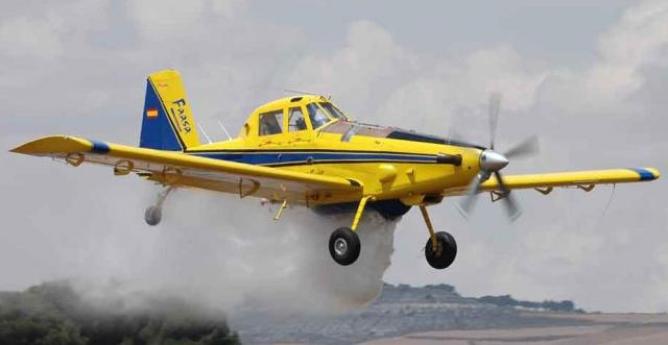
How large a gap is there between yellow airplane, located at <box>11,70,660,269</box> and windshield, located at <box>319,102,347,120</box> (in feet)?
0.07

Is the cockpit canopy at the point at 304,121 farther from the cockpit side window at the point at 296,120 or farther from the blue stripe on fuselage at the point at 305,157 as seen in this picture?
Answer: the blue stripe on fuselage at the point at 305,157

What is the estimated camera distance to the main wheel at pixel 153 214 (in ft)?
117

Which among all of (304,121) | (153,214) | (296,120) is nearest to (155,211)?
(153,214)

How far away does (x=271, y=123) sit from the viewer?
32469mm

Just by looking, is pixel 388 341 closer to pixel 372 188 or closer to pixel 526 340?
pixel 526 340

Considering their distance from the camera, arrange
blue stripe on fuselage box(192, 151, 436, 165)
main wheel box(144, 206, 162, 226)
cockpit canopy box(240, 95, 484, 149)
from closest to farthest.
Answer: blue stripe on fuselage box(192, 151, 436, 165)
cockpit canopy box(240, 95, 484, 149)
main wheel box(144, 206, 162, 226)

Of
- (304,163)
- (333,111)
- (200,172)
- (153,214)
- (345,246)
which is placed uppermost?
(333,111)

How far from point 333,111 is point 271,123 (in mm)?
1415

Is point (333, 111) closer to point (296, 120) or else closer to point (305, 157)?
point (296, 120)

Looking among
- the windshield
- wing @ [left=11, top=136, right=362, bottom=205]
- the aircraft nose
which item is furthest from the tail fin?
the aircraft nose

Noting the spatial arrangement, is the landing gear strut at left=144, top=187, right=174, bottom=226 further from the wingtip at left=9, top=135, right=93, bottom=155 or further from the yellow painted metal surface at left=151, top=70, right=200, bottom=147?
the wingtip at left=9, top=135, right=93, bottom=155

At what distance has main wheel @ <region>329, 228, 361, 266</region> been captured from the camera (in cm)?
2983

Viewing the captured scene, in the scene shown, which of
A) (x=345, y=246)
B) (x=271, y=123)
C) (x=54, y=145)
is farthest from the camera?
(x=271, y=123)

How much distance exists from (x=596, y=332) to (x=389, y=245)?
53.0 meters
